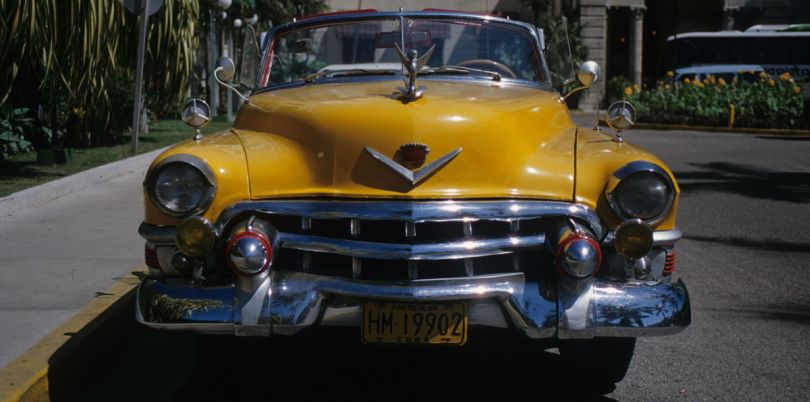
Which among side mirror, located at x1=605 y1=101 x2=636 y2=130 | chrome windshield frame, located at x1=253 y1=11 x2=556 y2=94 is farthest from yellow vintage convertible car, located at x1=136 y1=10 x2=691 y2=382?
chrome windshield frame, located at x1=253 y1=11 x2=556 y2=94

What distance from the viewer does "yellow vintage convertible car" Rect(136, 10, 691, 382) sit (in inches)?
148

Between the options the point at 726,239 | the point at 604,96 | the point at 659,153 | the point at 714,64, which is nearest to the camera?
the point at 726,239

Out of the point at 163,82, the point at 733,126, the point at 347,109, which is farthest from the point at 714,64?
the point at 347,109

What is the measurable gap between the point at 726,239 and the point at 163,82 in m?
8.09

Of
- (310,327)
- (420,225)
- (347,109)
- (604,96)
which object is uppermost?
(347,109)

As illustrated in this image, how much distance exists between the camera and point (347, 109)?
14.2 feet

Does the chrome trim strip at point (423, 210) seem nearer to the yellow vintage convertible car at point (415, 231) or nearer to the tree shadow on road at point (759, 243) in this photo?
the yellow vintage convertible car at point (415, 231)

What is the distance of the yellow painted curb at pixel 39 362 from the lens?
154 inches

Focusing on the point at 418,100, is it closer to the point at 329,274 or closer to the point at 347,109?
the point at 347,109

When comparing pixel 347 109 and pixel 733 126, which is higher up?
pixel 347 109

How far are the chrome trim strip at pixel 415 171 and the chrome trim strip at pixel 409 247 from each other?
11.7 inches

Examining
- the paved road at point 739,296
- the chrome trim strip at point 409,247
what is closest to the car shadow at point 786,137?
the paved road at point 739,296

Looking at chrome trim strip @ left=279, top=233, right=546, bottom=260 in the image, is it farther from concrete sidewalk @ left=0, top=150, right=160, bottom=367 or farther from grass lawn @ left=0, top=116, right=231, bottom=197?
grass lawn @ left=0, top=116, right=231, bottom=197

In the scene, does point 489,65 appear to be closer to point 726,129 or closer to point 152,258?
point 152,258
